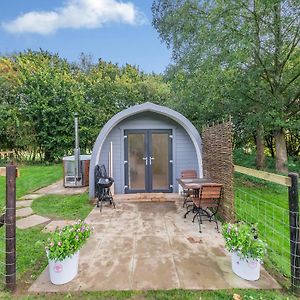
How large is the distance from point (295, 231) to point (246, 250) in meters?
0.56

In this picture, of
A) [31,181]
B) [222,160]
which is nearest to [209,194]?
[222,160]

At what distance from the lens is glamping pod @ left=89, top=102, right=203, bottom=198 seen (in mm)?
7941

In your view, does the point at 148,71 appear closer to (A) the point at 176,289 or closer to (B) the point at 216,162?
(B) the point at 216,162

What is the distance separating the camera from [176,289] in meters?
→ 2.88

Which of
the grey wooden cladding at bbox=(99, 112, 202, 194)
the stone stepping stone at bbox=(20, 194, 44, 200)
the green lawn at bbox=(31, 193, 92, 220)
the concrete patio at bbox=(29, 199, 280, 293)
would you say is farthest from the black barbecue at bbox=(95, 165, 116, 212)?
the stone stepping stone at bbox=(20, 194, 44, 200)

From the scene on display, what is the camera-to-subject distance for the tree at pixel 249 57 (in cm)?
813

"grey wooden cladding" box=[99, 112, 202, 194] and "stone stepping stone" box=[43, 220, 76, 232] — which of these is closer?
"stone stepping stone" box=[43, 220, 76, 232]

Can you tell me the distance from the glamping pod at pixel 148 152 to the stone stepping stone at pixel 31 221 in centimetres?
268

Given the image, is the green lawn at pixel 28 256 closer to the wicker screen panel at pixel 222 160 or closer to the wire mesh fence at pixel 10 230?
the wire mesh fence at pixel 10 230

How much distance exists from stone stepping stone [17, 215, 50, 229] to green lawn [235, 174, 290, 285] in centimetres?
401

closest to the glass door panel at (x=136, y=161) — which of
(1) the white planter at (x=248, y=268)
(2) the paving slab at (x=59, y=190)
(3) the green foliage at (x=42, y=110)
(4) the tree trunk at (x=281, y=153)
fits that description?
(2) the paving slab at (x=59, y=190)

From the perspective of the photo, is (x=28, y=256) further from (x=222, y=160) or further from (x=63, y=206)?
(x=222, y=160)

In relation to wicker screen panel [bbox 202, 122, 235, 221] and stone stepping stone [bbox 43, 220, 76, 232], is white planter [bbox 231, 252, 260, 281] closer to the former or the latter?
wicker screen panel [bbox 202, 122, 235, 221]

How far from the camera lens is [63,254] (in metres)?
2.96
